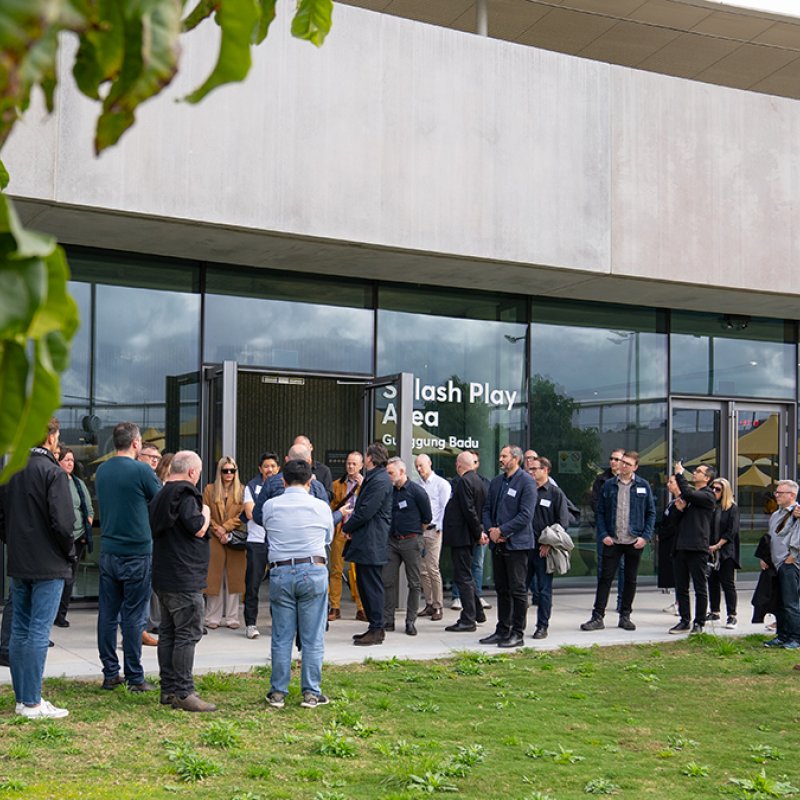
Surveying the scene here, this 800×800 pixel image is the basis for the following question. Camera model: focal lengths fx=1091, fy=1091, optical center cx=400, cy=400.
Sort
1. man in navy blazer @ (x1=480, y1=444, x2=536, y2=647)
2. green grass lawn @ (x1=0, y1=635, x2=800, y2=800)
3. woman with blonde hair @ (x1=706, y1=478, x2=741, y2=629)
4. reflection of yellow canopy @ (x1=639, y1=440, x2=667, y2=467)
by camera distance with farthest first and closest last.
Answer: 1. reflection of yellow canopy @ (x1=639, y1=440, x2=667, y2=467)
2. woman with blonde hair @ (x1=706, y1=478, x2=741, y2=629)
3. man in navy blazer @ (x1=480, y1=444, x2=536, y2=647)
4. green grass lawn @ (x1=0, y1=635, x2=800, y2=800)

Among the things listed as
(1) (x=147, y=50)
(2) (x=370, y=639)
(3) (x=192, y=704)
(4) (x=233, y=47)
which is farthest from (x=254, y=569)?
(1) (x=147, y=50)

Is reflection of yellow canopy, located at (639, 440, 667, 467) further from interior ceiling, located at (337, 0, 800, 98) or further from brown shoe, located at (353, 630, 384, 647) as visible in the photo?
brown shoe, located at (353, 630, 384, 647)

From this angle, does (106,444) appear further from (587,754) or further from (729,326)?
(729,326)

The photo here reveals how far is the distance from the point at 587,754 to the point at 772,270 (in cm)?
912

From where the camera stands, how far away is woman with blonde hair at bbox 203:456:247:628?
10758 mm

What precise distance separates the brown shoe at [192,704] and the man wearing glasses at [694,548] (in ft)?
18.6

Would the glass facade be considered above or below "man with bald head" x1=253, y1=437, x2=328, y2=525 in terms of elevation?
above

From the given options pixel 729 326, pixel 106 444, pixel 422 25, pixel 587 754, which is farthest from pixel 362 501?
pixel 729 326

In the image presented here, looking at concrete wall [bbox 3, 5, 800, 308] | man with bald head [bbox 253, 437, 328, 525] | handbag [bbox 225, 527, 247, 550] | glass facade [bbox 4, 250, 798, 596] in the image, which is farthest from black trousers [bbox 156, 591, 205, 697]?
glass facade [bbox 4, 250, 798, 596]

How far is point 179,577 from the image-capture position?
741 cm

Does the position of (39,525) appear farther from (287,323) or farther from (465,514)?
(287,323)

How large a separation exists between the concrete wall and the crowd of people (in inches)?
94.6

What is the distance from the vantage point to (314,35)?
2.00 m

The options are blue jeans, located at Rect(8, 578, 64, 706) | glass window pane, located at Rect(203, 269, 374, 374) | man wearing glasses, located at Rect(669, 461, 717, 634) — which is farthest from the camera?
glass window pane, located at Rect(203, 269, 374, 374)
